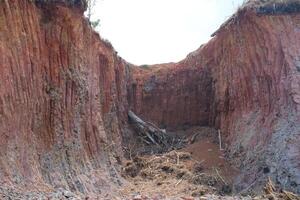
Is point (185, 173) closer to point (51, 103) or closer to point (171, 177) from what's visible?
point (171, 177)

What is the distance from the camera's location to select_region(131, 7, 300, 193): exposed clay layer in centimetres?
1709

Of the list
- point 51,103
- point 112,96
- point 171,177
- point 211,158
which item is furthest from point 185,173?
point 51,103

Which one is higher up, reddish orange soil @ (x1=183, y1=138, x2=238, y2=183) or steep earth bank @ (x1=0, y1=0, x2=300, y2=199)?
steep earth bank @ (x1=0, y1=0, x2=300, y2=199)

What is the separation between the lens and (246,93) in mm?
19797

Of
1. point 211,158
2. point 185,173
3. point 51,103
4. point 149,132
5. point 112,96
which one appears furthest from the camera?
point 149,132

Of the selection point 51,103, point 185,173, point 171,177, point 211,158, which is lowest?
point 171,177

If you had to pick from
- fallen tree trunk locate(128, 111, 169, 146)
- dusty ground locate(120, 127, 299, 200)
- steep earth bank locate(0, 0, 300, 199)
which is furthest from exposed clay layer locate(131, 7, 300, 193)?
fallen tree trunk locate(128, 111, 169, 146)

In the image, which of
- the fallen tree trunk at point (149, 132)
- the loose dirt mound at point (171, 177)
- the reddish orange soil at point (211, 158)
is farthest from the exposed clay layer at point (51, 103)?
the fallen tree trunk at point (149, 132)

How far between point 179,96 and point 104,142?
27.9 feet

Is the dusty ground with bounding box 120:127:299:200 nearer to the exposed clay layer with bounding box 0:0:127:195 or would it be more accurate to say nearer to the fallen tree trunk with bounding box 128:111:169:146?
the exposed clay layer with bounding box 0:0:127:195

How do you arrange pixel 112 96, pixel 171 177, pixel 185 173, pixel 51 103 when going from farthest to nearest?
pixel 112 96 < pixel 185 173 < pixel 171 177 < pixel 51 103

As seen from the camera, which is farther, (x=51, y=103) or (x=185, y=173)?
(x=185, y=173)

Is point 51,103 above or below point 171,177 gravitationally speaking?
above

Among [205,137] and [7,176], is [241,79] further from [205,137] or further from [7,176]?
[7,176]
